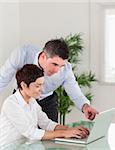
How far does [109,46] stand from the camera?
540 centimetres

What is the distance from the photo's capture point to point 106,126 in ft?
8.47

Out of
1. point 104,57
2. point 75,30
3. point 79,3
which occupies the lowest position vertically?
point 104,57

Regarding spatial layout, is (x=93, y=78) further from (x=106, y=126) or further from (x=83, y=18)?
(x=106, y=126)

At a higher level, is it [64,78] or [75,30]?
[75,30]

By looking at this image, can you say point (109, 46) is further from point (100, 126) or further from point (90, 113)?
point (100, 126)

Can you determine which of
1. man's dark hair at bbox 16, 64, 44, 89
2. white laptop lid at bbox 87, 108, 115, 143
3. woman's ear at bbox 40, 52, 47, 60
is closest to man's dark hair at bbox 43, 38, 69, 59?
woman's ear at bbox 40, 52, 47, 60

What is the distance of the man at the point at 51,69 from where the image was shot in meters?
2.71

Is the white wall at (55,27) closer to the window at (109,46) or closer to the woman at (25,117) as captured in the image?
the window at (109,46)

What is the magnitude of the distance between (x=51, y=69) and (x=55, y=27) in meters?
2.79

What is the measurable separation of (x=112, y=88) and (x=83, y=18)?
1.06m

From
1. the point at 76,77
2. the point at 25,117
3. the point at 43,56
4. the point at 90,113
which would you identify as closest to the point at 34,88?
the point at 25,117

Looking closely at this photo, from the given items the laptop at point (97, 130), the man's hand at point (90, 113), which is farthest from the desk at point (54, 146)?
the man's hand at point (90, 113)

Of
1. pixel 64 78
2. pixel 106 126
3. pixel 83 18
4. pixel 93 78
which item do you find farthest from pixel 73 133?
pixel 83 18

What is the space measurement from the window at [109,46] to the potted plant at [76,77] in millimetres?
239
